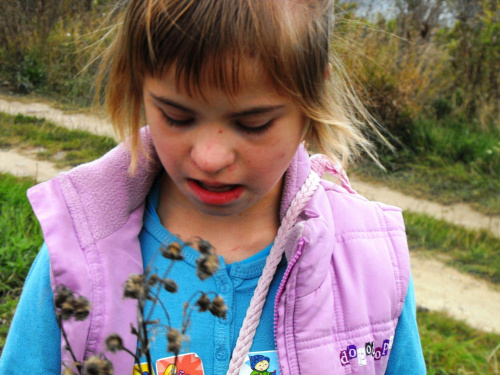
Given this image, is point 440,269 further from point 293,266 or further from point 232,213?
point 232,213

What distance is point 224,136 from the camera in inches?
44.8

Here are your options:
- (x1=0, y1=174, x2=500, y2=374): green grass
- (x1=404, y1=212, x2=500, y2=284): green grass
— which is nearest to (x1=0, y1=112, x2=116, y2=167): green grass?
(x1=0, y1=174, x2=500, y2=374): green grass

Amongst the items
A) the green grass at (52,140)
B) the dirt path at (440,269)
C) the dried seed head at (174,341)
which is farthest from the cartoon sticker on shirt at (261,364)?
the green grass at (52,140)

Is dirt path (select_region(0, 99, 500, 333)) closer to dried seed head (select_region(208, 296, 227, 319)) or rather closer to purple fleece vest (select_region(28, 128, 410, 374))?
purple fleece vest (select_region(28, 128, 410, 374))

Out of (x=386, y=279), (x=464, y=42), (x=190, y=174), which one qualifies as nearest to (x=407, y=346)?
(x=386, y=279)

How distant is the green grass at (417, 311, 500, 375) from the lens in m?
2.87

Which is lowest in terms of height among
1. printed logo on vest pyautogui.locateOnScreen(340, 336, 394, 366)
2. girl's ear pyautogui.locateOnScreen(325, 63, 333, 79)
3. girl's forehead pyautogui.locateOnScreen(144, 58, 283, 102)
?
printed logo on vest pyautogui.locateOnScreen(340, 336, 394, 366)

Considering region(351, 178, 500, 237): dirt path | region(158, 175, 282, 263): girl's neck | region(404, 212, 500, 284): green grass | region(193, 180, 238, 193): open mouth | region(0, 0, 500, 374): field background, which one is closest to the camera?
region(193, 180, 238, 193): open mouth

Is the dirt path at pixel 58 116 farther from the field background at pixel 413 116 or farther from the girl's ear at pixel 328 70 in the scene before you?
the girl's ear at pixel 328 70

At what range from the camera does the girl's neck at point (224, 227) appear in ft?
4.68

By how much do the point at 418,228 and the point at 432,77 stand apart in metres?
2.76

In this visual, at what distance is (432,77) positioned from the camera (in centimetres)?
668

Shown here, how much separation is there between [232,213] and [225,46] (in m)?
0.39

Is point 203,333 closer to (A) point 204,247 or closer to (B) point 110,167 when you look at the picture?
(B) point 110,167
